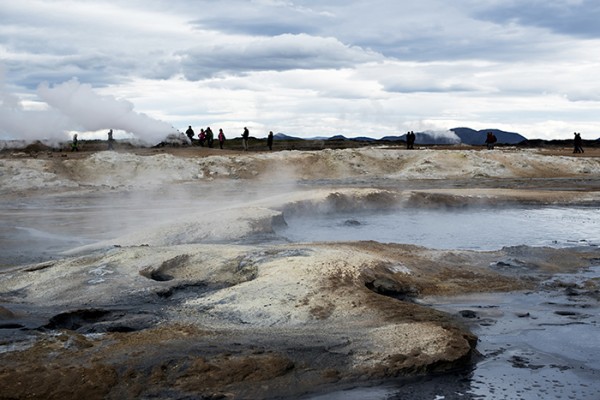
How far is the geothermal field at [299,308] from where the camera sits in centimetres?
444

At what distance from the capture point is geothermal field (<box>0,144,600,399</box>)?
14.6 feet

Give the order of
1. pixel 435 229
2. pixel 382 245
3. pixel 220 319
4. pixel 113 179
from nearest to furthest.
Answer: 1. pixel 220 319
2. pixel 382 245
3. pixel 435 229
4. pixel 113 179

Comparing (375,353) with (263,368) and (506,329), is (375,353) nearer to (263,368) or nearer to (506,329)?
(263,368)

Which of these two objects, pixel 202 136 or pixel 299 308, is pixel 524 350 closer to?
pixel 299 308

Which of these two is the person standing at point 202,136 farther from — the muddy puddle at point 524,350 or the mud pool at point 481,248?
the muddy puddle at point 524,350

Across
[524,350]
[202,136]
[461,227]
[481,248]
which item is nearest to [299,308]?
[524,350]

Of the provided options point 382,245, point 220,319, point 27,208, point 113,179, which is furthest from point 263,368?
point 113,179

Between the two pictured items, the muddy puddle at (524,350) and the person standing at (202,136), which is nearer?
the muddy puddle at (524,350)

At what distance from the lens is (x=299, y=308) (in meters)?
5.84

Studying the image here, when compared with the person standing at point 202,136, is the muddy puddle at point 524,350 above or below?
below

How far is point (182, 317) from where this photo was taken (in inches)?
229

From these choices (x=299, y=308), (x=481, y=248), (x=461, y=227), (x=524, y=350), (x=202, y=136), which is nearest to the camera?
(x=524, y=350)

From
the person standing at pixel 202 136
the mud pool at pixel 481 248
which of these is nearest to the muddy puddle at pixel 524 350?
the mud pool at pixel 481 248

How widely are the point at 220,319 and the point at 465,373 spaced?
2028 millimetres
